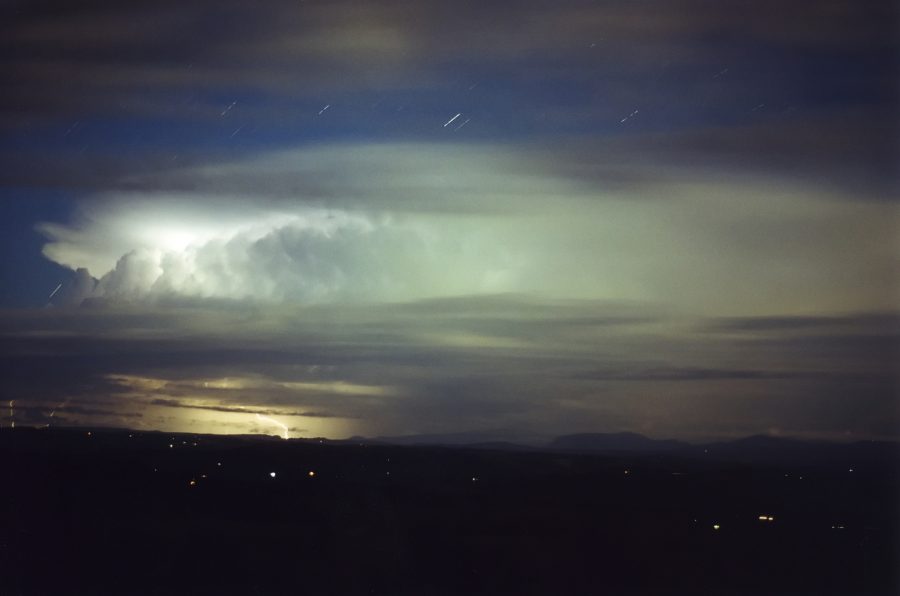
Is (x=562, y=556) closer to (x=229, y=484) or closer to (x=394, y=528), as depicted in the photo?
(x=394, y=528)

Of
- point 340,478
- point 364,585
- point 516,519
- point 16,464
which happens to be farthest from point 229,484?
point 364,585

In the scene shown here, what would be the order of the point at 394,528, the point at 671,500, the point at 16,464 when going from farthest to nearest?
the point at 16,464
the point at 671,500
the point at 394,528

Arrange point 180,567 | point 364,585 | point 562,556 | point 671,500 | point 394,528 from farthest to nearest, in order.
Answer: point 671,500 → point 394,528 → point 562,556 → point 180,567 → point 364,585

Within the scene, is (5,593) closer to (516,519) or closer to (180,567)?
(180,567)

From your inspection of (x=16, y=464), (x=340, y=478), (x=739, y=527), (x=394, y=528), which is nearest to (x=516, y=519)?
(x=394, y=528)

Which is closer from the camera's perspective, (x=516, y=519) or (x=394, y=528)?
(x=394, y=528)

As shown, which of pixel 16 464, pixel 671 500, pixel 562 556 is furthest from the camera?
pixel 16 464
